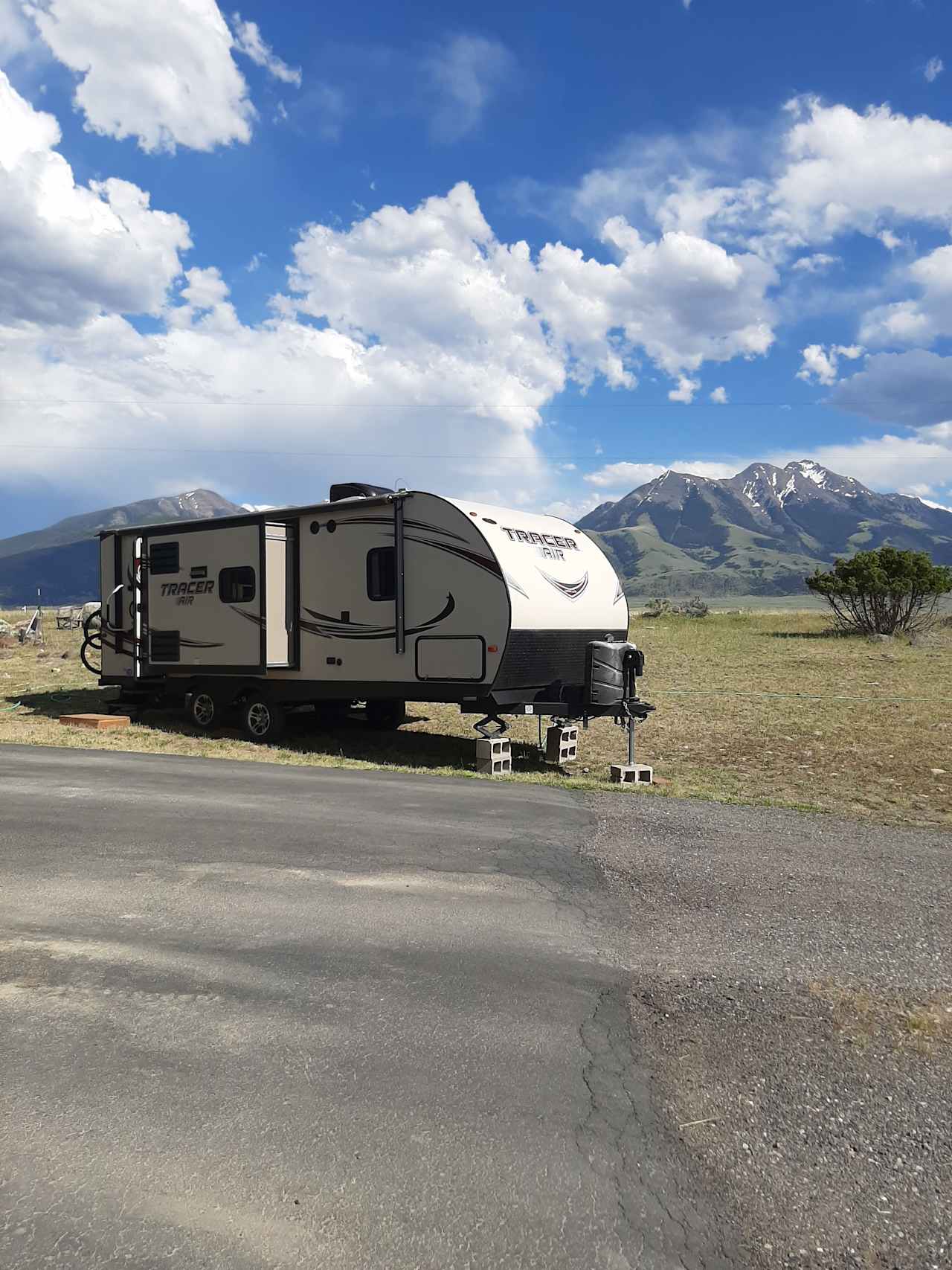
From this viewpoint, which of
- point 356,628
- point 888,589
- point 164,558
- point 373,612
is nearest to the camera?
point 373,612

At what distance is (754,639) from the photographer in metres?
34.2

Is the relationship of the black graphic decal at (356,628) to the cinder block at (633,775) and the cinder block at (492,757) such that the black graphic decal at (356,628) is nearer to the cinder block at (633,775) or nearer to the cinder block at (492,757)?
the cinder block at (492,757)

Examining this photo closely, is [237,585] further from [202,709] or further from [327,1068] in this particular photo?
[327,1068]

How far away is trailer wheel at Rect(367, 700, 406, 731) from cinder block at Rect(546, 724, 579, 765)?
334 centimetres

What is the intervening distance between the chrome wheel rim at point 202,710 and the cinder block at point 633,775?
707 cm

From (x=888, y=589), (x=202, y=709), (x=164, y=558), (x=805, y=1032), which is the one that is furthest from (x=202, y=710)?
(x=888, y=589)

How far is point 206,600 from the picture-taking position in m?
14.2

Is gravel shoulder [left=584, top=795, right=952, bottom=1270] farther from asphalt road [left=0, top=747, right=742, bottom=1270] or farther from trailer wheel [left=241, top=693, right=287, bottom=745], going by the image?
trailer wheel [left=241, top=693, right=287, bottom=745]

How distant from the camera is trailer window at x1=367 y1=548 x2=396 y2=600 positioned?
A: 1215cm

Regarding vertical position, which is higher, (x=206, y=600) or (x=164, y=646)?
(x=206, y=600)

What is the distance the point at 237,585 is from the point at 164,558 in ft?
6.58

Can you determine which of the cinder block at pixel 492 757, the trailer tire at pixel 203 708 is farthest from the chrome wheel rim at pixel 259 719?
the cinder block at pixel 492 757

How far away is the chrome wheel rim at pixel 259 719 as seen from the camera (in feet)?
45.1

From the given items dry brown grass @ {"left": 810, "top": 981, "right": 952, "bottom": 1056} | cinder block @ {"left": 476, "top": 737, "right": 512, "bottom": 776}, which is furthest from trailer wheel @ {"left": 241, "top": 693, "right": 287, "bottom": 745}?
dry brown grass @ {"left": 810, "top": 981, "right": 952, "bottom": 1056}
